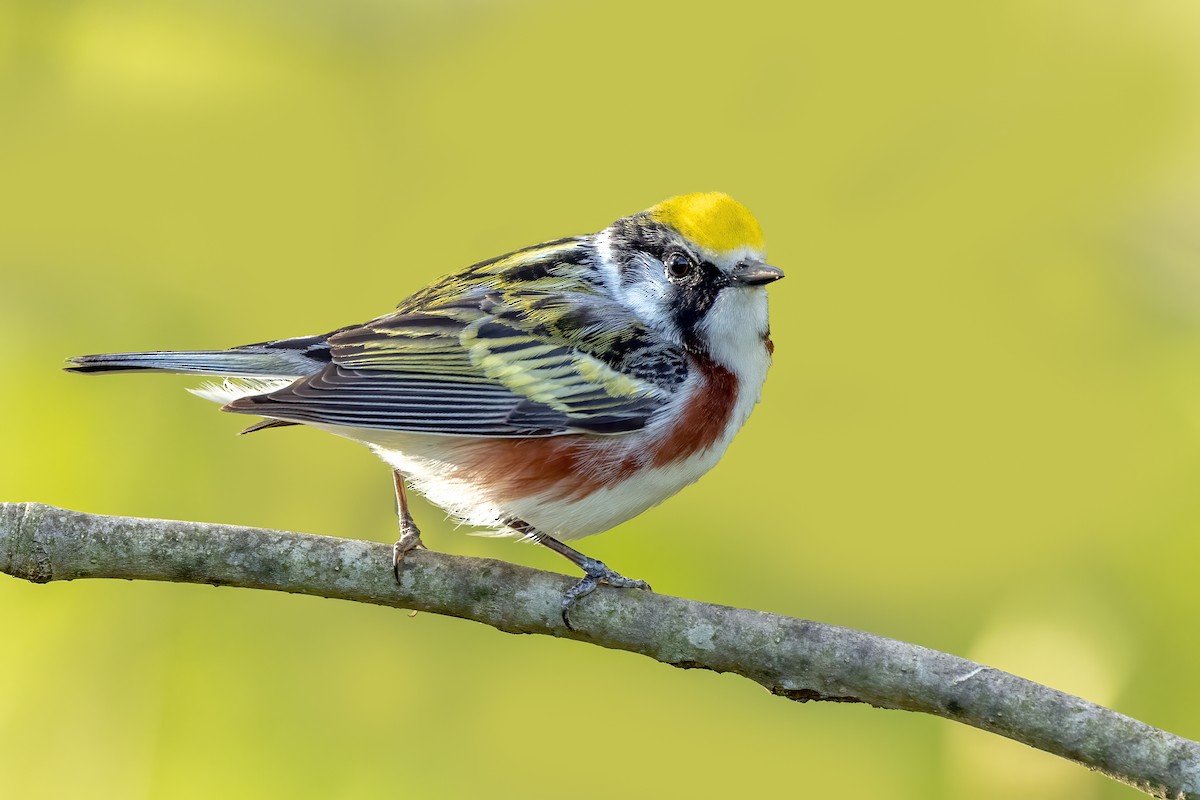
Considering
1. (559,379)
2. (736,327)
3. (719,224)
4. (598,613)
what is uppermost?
(719,224)

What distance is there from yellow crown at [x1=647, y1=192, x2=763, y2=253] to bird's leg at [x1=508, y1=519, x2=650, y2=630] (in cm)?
115

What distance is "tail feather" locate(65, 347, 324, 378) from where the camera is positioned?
349 centimetres

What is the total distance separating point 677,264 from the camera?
4051 mm

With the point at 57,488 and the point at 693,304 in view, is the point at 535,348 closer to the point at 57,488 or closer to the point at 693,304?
the point at 693,304

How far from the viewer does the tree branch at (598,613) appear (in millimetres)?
3018

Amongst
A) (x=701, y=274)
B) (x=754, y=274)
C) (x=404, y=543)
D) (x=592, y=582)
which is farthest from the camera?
(x=701, y=274)

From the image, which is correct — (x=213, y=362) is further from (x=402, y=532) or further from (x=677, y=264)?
(x=677, y=264)

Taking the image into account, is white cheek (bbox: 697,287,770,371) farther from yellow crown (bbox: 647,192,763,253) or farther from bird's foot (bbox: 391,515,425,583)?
bird's foot (bbox: 391,515,425,583)

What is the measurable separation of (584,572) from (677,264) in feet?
3.80

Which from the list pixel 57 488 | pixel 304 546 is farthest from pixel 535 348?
pixel 57 488

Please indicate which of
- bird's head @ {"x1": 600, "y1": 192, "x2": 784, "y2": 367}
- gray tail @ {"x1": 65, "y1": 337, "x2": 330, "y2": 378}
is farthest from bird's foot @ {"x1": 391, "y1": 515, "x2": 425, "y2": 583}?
bird's head @ {"x1": 600, "y1": 192, "x2": 784, "y2": 367}

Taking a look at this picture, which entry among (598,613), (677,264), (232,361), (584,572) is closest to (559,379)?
(677,264)

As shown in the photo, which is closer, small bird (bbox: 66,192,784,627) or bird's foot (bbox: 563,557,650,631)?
bird's foot (bbox: 563,557,650,631)

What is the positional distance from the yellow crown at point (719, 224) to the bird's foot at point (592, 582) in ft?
3.82
